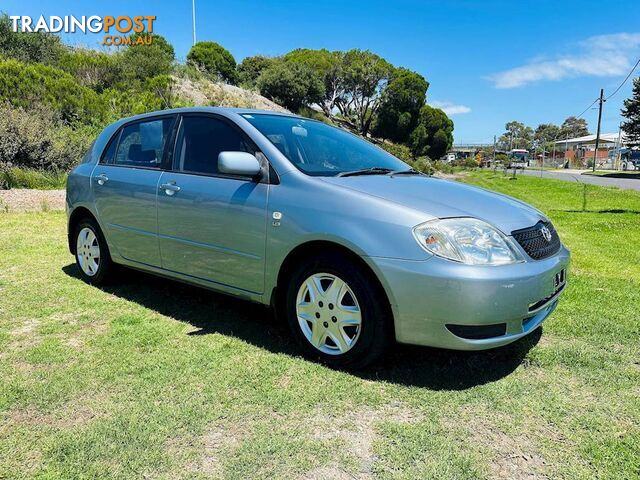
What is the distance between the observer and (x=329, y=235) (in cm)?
298

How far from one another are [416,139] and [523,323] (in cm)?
4593

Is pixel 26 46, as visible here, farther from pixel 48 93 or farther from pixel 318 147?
pixel 318 147

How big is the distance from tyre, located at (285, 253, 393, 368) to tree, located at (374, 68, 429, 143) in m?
45.6

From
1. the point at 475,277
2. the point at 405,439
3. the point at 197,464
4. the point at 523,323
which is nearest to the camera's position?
the point at 197,464

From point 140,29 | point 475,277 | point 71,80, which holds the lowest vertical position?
point 475,277

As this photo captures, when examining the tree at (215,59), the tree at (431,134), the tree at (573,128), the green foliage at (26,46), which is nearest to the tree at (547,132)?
the tree at (573,128)

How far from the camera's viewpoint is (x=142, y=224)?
4.17 m

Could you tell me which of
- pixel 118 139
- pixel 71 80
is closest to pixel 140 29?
pixel 71 80

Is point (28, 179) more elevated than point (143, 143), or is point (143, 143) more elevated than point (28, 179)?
point (143, 143)

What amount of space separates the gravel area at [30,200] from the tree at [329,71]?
3882cm

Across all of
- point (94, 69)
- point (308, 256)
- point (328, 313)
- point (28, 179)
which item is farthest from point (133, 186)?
point (94, 69)

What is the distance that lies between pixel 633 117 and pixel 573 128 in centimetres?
10237

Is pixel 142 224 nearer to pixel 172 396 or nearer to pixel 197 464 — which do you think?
pixel 172 396

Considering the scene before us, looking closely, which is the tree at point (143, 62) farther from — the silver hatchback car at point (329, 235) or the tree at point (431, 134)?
the tree at point (431, 134)
